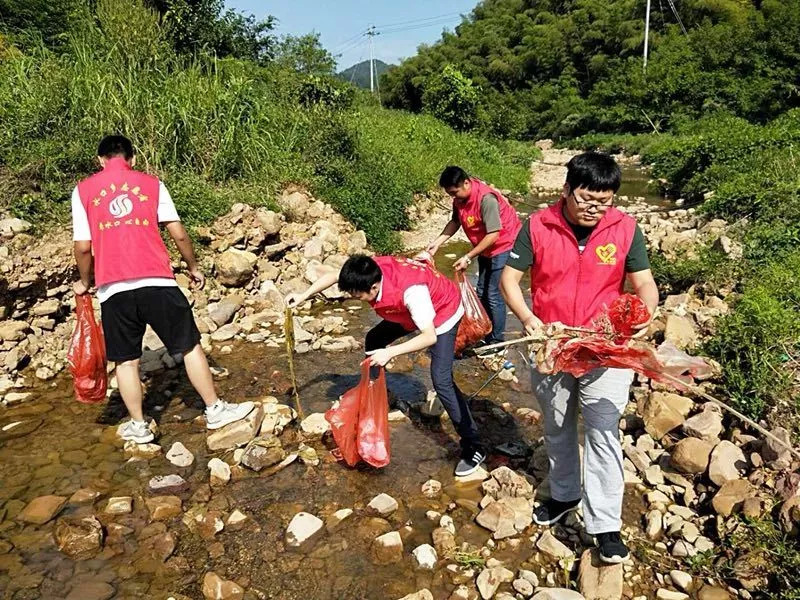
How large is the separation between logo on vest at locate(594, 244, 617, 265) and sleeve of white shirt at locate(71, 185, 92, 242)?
10.3 feet

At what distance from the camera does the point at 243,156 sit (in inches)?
325

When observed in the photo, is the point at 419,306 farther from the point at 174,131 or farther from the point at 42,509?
the point at 174,131

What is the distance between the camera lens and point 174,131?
754 centimetres

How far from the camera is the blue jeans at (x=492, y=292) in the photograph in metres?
4.99

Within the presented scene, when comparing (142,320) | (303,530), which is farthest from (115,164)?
(303,530)

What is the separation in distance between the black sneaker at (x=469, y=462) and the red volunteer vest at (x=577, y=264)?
4.40 feet

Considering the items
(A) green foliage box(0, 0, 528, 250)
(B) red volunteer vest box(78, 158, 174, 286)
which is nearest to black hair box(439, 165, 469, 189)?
(B) red volunteer vest box(78, 158, 174, 286)

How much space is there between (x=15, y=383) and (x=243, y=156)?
458 centimetres

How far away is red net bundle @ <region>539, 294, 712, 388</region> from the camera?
2.37m

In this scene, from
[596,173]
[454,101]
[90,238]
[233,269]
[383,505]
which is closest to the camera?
[596,173]

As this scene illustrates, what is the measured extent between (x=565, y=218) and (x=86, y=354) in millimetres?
3374

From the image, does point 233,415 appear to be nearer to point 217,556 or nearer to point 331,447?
point 331,447

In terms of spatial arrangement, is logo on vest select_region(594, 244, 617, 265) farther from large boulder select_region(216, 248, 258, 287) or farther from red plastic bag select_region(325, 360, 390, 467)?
large boulder select_region(216, 248, 258, 287)

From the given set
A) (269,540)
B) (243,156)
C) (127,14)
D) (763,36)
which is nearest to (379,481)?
(269,540)
